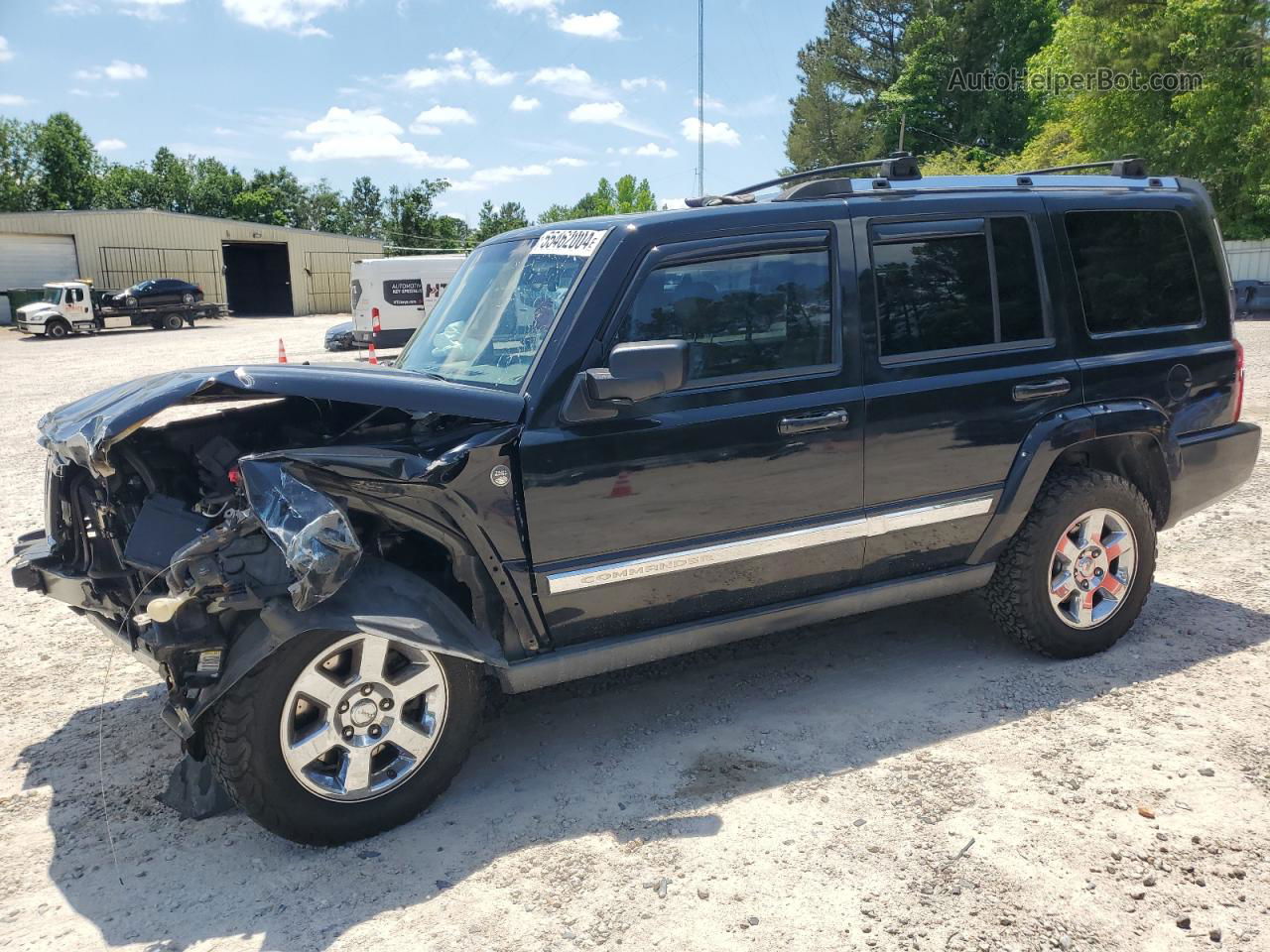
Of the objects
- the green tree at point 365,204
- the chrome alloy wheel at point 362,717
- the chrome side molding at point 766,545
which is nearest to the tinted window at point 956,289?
the chrome side molding at point 766,545

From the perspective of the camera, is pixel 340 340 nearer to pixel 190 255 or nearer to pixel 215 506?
pixel 190 255

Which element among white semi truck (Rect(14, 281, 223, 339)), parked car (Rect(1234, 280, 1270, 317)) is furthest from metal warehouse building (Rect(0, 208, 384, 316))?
parked car (Rect(1234, 280, 1270, 317))

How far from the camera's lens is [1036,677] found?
4.36 metres

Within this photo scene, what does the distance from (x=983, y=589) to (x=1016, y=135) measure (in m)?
55.7

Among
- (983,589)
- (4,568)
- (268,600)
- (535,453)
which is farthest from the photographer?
(4,568)

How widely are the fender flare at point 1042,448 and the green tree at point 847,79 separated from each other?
57.5m

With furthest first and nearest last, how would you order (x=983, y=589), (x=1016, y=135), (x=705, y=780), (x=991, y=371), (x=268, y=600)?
(x=1016, y=135), (x=983, y=589), (x=991, y=371), (x=705, y=780), (x=268, y=600)

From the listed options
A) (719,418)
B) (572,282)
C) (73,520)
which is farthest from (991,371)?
(73,520)

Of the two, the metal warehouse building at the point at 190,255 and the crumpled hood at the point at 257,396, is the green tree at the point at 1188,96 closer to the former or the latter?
the crumpled hood at the point at 257,396

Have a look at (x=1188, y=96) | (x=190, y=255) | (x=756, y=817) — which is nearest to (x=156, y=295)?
(x=190, y=255)

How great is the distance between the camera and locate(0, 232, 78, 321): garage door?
39.8 metres

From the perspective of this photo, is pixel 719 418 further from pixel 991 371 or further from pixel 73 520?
pixel 73 520

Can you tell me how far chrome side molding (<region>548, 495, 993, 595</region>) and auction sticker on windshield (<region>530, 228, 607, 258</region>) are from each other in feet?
3.92

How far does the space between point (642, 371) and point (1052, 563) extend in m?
2.36
